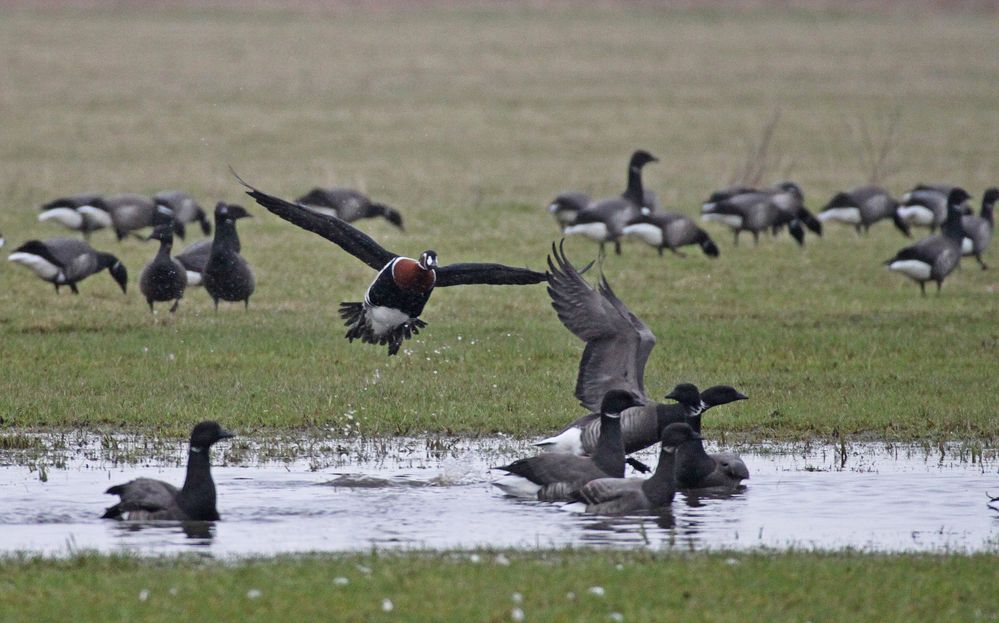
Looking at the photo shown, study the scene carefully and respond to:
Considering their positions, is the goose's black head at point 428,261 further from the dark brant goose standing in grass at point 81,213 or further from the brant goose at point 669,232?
the dark brant goose standing in grass at point 81,213

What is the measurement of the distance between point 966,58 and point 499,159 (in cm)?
3392

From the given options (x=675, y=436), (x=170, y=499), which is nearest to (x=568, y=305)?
(x=675, y=436)

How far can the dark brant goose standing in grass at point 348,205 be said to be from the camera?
A: 26.6m

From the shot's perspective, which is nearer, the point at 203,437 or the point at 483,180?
the point at 203,437

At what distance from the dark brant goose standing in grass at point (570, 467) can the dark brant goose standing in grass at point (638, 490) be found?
148mm

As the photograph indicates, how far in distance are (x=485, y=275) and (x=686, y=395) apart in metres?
2.67

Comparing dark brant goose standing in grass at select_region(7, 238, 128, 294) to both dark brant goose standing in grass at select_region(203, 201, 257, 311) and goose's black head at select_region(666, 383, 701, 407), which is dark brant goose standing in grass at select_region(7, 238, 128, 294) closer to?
dark brant goose standing in grass at select_region(203, 201, 257, 311)

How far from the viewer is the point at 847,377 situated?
15.1 metres

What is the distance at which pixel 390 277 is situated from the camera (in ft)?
45.1

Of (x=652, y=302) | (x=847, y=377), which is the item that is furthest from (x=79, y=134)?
(x=847, y=377)

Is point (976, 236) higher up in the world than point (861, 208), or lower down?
lower down

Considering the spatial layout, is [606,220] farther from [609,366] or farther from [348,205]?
[609,366]

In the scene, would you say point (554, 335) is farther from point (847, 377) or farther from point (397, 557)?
point (397, 557)

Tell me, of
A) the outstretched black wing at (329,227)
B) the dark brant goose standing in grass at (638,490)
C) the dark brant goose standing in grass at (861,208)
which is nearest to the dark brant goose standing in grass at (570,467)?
the dark brant goose standing in grass at (638,490)
